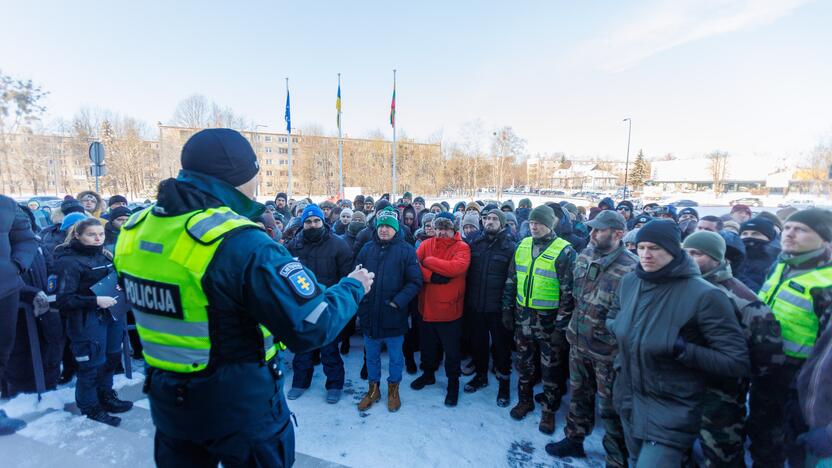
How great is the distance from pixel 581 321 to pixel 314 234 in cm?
289

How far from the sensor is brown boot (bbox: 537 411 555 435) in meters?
3.56

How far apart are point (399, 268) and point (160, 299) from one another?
106 inches

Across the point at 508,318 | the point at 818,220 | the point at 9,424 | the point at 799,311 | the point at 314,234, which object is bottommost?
the point at 9,424

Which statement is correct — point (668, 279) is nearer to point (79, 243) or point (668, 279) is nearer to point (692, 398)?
→ point (692, 398)

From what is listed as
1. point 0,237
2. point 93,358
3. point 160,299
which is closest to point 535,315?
point 160,299

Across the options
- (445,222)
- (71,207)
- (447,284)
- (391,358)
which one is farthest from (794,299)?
(71,207)

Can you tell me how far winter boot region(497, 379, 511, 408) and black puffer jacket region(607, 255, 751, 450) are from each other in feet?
6.12

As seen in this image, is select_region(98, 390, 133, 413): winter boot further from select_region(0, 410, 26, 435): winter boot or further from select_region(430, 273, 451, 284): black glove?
select_region(430, 273, 451, 284): black glove

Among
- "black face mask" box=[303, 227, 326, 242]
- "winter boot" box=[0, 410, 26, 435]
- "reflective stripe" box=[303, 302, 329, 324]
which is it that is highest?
"reflective stripe" box=[303, 302, 329, 324]

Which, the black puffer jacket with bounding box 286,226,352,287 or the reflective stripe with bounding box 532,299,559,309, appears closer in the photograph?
the reflective stripe with bounding box 532,299,559,309

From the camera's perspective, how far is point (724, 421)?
2283 millimetres

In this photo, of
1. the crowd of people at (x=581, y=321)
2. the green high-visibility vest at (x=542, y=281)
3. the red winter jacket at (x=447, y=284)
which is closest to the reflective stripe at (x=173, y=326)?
the crowd of people at (x=581, y=321)

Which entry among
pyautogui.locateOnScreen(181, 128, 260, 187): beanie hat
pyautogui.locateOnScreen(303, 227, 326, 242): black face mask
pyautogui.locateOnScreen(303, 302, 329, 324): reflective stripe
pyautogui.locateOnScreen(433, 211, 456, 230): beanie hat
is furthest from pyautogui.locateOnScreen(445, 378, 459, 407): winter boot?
pyautogui.locateOnScreen(181, 128, 260, 187): beanie hat

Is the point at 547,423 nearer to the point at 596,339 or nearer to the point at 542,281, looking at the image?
the point at 596,339
